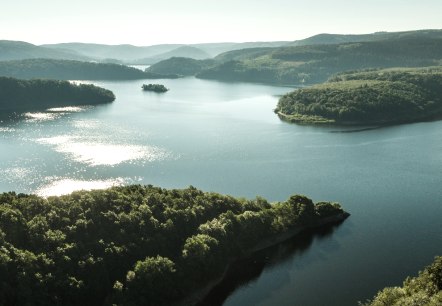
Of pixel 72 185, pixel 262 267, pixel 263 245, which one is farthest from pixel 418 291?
pixel 72 185

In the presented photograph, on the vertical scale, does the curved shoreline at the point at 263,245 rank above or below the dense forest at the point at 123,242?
below

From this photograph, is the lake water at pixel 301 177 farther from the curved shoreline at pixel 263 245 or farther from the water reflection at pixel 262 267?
the curved shoreline at pixel 263 245

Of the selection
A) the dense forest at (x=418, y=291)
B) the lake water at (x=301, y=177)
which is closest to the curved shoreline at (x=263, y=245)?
the lake water at (x=301, y=177)

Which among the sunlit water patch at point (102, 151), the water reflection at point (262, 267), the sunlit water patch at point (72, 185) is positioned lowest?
the water reflection at point (262, 267)

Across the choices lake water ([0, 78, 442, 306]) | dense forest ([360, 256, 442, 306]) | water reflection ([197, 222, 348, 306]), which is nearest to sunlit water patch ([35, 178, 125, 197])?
lake water ([0, 78, 442, 306])

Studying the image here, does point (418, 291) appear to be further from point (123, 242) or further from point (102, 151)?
point (102, 151)

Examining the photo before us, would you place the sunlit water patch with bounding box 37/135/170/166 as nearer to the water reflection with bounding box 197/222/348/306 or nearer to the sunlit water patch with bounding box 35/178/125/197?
the sunlit water patch with bounding box 35/178/125/197
